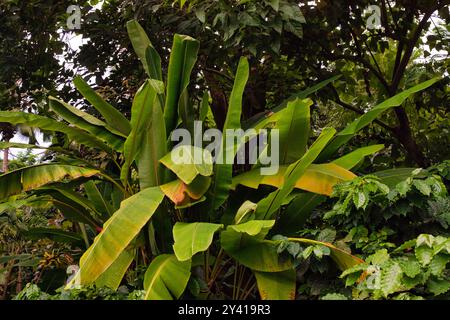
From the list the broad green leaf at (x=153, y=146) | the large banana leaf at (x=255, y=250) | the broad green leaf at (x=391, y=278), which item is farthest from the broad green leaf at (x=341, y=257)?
the broad green leaf at (x=153, y=146)

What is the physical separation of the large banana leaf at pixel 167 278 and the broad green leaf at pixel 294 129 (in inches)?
39.5

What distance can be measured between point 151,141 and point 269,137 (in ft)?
2.37

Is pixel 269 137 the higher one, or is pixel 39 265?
pixel 269 137

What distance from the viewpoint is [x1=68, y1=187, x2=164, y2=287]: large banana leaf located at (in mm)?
2709

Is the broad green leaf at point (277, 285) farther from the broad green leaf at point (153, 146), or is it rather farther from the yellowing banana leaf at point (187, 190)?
the broad green leaf at point (153, 146)

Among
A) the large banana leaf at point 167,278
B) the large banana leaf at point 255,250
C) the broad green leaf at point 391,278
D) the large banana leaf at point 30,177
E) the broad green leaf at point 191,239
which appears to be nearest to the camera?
the broad green leaf at point 391,278

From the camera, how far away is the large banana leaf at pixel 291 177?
3066 millimetres

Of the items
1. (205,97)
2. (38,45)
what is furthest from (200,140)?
(38,45)

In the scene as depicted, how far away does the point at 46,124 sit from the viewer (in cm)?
360

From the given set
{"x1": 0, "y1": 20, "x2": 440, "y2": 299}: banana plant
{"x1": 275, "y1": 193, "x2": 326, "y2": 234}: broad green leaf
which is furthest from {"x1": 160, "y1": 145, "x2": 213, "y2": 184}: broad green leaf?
{"x1": 275, "y1": 193, "x2": 326, "y2": 234}: broad green leaf

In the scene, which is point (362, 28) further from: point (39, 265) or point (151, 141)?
point (39, 265)

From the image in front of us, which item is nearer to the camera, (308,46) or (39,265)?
(39,265)

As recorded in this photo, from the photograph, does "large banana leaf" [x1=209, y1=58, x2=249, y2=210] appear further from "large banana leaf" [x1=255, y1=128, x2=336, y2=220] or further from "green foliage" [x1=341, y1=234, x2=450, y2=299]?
"green foliage" [x1=341, y1=234, x2=450, y2=299]
